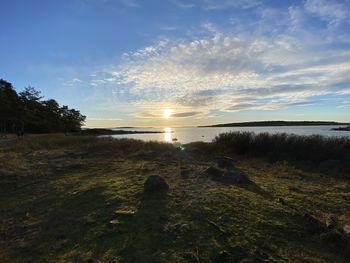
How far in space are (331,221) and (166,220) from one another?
362 cm

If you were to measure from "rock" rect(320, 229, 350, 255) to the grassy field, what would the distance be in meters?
0.08

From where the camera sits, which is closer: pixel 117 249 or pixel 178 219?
pixel 117 249

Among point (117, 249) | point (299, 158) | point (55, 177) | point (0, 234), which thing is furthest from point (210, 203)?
point (299, 158)

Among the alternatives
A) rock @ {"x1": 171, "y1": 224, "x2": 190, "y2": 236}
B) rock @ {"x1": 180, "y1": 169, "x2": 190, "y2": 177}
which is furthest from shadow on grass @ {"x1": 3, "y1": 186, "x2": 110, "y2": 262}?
rock @ {"x1": 180, "y1": 169, "x2": 190, "y2": 177}

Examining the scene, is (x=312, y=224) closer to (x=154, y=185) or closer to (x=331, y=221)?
(x=331, y=221)

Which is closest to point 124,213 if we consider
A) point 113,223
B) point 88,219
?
point 113,223

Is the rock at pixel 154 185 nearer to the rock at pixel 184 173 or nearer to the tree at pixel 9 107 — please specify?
the rock at pixel 184 173

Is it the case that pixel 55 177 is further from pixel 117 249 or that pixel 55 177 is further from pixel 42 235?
pixel 117 249

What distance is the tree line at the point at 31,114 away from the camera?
5022cm

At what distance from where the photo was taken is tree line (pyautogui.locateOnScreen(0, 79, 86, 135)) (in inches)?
1977

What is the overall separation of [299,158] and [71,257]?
1744 centimetres

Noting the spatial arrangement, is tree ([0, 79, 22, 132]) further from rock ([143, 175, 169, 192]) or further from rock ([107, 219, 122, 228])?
rock ([107, 219, 122, 228])

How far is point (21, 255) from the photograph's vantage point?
5258mm

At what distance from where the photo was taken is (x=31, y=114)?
5716 cm
